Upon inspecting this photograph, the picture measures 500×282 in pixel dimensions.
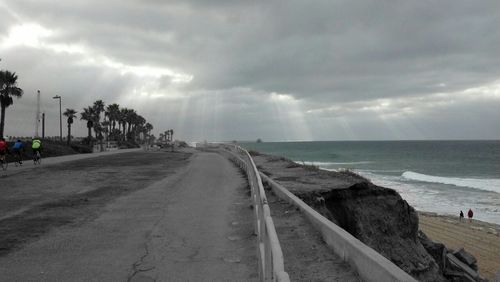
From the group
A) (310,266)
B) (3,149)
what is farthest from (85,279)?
(3,149)

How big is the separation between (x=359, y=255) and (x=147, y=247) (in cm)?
368

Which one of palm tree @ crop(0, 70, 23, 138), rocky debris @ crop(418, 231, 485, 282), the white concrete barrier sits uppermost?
palm tree @ crop(0, 70, 23, 138)

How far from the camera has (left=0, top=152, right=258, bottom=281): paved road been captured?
6.15 meters

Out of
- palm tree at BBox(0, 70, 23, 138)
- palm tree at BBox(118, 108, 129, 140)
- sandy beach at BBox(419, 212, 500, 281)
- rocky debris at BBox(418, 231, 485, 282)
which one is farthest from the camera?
palm tree at BBox(118, 108, 129, 140)

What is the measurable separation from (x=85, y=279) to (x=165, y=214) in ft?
14.7

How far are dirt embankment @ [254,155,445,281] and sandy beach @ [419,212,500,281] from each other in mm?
12632

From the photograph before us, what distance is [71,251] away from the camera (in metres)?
7.26

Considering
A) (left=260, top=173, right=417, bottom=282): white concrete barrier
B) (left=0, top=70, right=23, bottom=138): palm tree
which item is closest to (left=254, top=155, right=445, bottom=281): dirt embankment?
(left=260, top=173, right=417, bottom=282): white concrete barrier

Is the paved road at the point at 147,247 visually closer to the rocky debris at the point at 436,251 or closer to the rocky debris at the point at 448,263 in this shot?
the rocky debris at the point at 436,251

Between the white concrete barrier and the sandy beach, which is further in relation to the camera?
the sandy beach

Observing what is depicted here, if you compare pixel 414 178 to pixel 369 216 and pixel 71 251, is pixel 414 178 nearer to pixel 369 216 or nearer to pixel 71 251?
pixel 369 216

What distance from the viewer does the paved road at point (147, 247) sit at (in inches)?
242

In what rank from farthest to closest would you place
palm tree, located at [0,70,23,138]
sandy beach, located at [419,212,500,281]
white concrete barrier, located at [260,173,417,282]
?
palm tree, located at [0,70,23,138], sandy beach, located at [419,212,500,281], white concrete barrier, located at [260,173,417,282]

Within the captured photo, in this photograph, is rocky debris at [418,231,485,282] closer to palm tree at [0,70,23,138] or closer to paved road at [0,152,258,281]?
paved road at [0,152,258,281]
